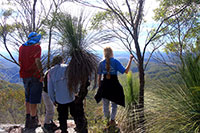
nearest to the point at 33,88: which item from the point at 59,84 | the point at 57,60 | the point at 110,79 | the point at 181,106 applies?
the point at 59,84

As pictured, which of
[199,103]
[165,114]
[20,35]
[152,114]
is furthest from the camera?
[20,35]

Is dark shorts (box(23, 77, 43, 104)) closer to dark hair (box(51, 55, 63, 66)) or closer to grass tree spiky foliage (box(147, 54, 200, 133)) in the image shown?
dark hair (box(51, 55, 63, 66))

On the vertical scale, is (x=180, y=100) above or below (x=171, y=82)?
below

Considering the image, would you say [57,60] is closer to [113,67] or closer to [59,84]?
[59,84]

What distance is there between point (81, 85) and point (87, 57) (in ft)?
1.48

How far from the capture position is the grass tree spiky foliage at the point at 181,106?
2012mm

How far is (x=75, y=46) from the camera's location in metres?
2.65

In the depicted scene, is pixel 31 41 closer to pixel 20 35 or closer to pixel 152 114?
pixel 152 114

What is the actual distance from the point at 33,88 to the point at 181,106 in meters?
2.43

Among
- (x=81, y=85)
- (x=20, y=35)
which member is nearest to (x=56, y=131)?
(x=81, y=85)

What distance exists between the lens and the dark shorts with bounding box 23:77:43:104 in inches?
128

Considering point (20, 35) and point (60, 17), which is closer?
point (60, 17)

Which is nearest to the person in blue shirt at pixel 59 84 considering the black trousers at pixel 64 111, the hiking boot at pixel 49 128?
the black trousers at pixel 64 111

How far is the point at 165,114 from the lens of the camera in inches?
85.6
